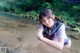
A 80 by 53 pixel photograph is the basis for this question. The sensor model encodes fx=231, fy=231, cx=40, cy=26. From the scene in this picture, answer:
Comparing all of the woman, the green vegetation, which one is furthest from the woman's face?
the green vegetation

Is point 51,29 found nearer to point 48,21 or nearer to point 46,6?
point 48,21

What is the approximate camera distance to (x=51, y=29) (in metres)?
3.22

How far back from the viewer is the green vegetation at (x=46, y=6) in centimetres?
1559

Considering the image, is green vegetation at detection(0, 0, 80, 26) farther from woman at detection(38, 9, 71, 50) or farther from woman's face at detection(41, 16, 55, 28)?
woman's face at detection(41, 16, 55, 28)

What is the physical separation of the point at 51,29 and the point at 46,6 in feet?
47.8

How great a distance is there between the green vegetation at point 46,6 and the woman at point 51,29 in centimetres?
1052

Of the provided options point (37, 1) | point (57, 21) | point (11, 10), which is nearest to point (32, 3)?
point (37, 1)

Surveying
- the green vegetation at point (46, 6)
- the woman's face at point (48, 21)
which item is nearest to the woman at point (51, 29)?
the woman's face at point (48, 21)

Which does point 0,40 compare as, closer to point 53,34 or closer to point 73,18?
point 53,34

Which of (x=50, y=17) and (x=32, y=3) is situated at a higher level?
(x=50, y=17)

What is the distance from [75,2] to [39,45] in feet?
34.2

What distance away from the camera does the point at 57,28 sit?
128 inches

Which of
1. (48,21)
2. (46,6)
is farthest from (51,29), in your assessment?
(46,6)

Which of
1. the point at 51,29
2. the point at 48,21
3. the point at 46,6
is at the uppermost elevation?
the point at 48,21
